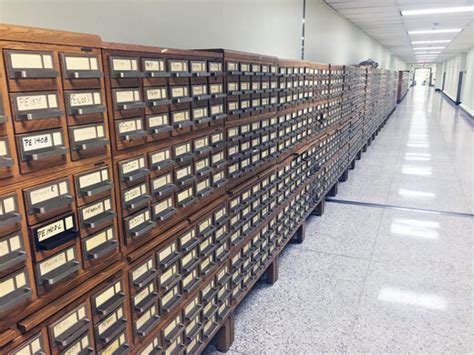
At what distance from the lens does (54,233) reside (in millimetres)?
802

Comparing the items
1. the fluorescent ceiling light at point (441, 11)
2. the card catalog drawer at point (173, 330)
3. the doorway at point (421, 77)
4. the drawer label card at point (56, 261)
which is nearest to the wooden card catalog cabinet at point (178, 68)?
the drawer label card at point (56, 261)

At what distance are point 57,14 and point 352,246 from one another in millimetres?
2456

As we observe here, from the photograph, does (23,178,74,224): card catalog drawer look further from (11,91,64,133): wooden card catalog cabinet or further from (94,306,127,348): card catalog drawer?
(94,306,127,348): card catalog drawer

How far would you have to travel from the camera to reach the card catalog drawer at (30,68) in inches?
26.9

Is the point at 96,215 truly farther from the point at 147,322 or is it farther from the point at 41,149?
the point at 147,322

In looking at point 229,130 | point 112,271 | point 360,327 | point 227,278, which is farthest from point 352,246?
point 112,271

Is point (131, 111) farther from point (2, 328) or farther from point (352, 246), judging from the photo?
point (352, 246)

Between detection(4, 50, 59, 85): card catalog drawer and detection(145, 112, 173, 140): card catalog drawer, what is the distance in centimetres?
33

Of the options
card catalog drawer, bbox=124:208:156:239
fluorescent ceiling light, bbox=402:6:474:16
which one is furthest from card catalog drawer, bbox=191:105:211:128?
fluorescent ceiling light, bbox=402:6:474:16

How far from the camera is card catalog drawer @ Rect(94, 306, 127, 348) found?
0.97 meters

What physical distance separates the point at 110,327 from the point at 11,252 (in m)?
0.40

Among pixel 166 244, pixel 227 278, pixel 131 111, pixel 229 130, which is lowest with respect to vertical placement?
pixel 227 278

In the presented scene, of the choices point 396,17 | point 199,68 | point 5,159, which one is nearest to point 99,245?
point 5,159

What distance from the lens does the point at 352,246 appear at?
9.43ft
